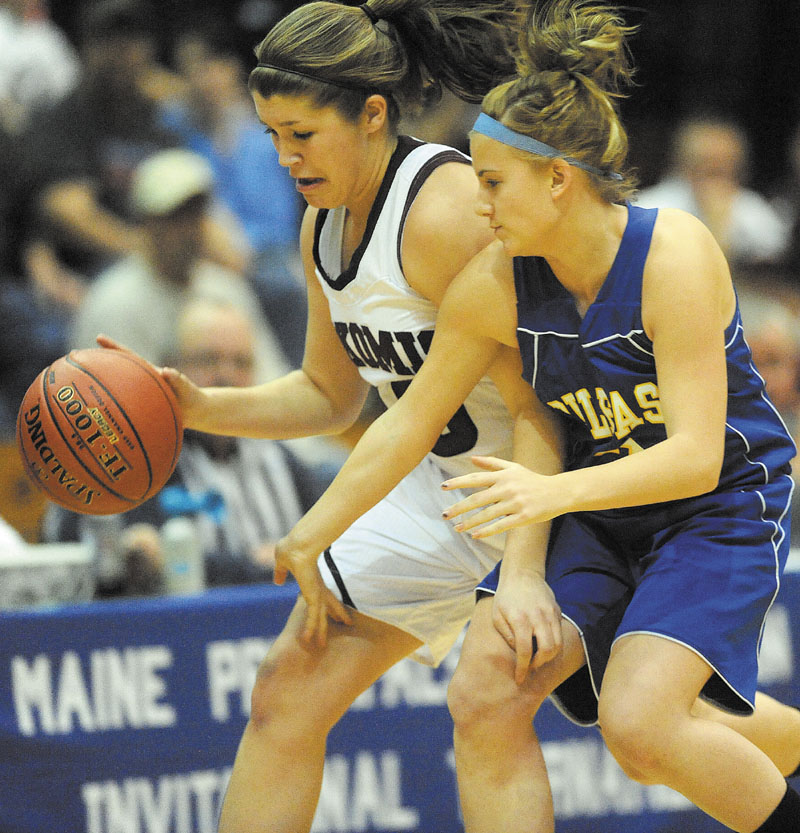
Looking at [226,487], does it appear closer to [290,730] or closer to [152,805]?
[152,805]

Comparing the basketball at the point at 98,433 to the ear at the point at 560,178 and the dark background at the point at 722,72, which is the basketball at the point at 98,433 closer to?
the ear at the point at 560,178

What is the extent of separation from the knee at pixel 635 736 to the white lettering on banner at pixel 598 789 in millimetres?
1368

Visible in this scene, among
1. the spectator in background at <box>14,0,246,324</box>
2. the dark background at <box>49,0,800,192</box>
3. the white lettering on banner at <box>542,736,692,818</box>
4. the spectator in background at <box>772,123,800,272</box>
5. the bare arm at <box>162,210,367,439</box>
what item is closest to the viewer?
the bare arm at <box>162,210,367,439</box>

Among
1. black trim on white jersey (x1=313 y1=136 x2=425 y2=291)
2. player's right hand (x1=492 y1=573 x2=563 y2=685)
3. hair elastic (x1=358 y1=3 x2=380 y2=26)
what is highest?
hair elastic (x1=358 y1=3 x2=380 y2=26)

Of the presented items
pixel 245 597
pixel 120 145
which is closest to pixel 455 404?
pixel 245 597

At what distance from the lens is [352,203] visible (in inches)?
104

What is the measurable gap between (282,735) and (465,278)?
1018 mm

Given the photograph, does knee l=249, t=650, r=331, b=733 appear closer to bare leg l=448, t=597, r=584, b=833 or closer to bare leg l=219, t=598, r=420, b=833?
bare leg l=219, t=598, r=420, b=833

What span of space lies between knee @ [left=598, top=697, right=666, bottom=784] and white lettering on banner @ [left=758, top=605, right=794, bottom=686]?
147cm

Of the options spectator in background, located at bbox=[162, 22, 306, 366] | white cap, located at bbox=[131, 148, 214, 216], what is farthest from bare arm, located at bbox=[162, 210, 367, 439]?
spectator in background, located at bbox=[162, 22, 306, 366]

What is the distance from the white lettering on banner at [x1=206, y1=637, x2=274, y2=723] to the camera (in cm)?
344

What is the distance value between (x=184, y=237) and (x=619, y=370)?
124 inches

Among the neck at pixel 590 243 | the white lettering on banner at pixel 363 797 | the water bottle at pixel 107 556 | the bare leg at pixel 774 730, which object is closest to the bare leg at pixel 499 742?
the bare leg at pixel 774 730

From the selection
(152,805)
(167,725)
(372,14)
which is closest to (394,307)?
(372,14)
